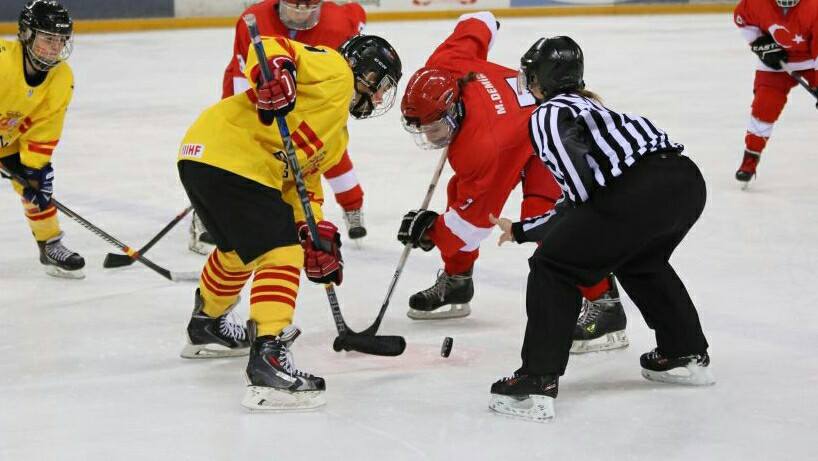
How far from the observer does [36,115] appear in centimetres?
359

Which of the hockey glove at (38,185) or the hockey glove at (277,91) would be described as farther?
the hockey glove at (38,185)

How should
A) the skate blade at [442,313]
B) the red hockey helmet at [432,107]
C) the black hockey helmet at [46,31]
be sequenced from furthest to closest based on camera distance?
the black hockey helmet at [46,31] < the skate blade at [442,313] < the red hockey helmet at [432,107]

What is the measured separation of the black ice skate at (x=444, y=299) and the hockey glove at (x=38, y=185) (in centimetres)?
124

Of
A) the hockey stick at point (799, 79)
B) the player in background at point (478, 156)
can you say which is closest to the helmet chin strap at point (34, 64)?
the player in background at point (478, 156)

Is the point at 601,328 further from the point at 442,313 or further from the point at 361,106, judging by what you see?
the point at 361,106

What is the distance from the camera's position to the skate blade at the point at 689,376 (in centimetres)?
264

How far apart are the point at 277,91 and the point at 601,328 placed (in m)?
1.09

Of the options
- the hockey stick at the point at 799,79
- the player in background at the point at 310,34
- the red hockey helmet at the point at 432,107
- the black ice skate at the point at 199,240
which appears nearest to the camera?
the red hockey helmet at the point at 432,107

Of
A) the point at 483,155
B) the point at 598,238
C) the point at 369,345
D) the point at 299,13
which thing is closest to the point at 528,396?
the point at 598,238

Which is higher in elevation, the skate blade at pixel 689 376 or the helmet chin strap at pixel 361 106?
the helmet chin strap at pixel 361 106

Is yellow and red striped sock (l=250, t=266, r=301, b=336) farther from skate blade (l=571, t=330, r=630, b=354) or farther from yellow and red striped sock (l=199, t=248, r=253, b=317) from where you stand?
skate blade (l=571, t=330, r=630, b=354)

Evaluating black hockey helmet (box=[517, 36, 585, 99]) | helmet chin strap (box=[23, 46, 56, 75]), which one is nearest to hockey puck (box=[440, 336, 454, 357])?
black hockey helmet (box=[517, 36, 585, 99])

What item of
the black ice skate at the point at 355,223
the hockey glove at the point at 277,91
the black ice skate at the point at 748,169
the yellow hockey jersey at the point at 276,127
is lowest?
the black ice skate at the point at 355,223

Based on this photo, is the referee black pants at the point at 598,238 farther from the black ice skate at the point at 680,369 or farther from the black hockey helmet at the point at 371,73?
the black hockey helmet at the point at 371,73
